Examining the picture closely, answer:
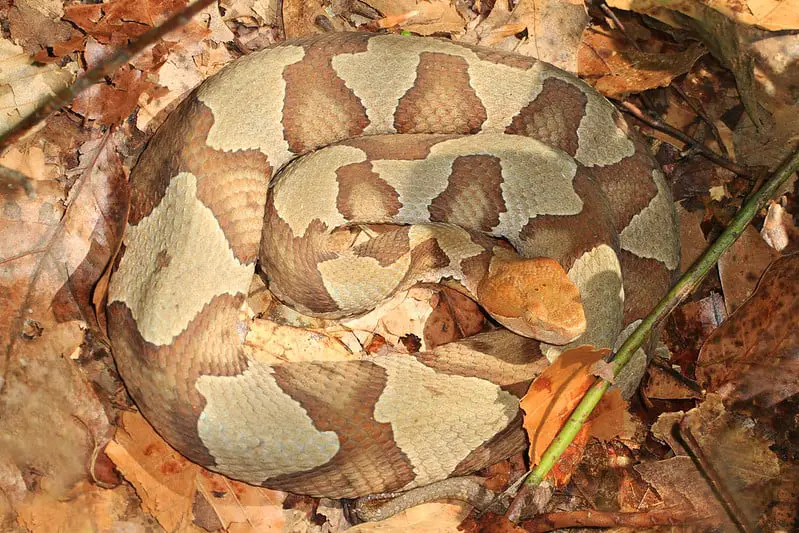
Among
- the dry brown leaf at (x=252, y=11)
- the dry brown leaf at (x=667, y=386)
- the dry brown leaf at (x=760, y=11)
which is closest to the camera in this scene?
the dry brown leaf at (x=667, y=386)

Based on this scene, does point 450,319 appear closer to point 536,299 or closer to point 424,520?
point 536,299

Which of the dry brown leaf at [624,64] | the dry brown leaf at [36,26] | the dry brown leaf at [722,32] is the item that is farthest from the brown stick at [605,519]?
the dry brown leaf at [36,26]

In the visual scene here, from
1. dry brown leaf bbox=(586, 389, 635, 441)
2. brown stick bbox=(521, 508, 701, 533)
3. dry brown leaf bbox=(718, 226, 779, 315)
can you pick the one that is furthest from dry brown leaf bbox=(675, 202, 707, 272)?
brown stick bbox=(521, 508, 701, 533)

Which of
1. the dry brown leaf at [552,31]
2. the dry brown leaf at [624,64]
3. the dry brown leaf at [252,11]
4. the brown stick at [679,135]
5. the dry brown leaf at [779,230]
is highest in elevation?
the dry brown leaf at [252,11]

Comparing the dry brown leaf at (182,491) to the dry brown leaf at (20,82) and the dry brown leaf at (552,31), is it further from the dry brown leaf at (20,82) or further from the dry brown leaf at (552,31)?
the dry brown leaf at (552,31)

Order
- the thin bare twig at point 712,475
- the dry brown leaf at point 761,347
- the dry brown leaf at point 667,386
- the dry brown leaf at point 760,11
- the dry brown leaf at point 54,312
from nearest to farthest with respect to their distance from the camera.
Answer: the dry brown leaf at point 54,312
the thin bare twig at point 712,475
the dry brown leaf at point 761,347
the dry brown leaf at point 667,386
the dry brown leaf at point 760,11

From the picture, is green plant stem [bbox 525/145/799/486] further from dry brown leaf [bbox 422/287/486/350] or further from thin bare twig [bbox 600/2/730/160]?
dry brown leaf [bbox 422/287/486/350]

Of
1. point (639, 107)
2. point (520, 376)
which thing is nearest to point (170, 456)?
point (520, 376)

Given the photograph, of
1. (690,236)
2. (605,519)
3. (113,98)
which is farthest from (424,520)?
(113,98)
